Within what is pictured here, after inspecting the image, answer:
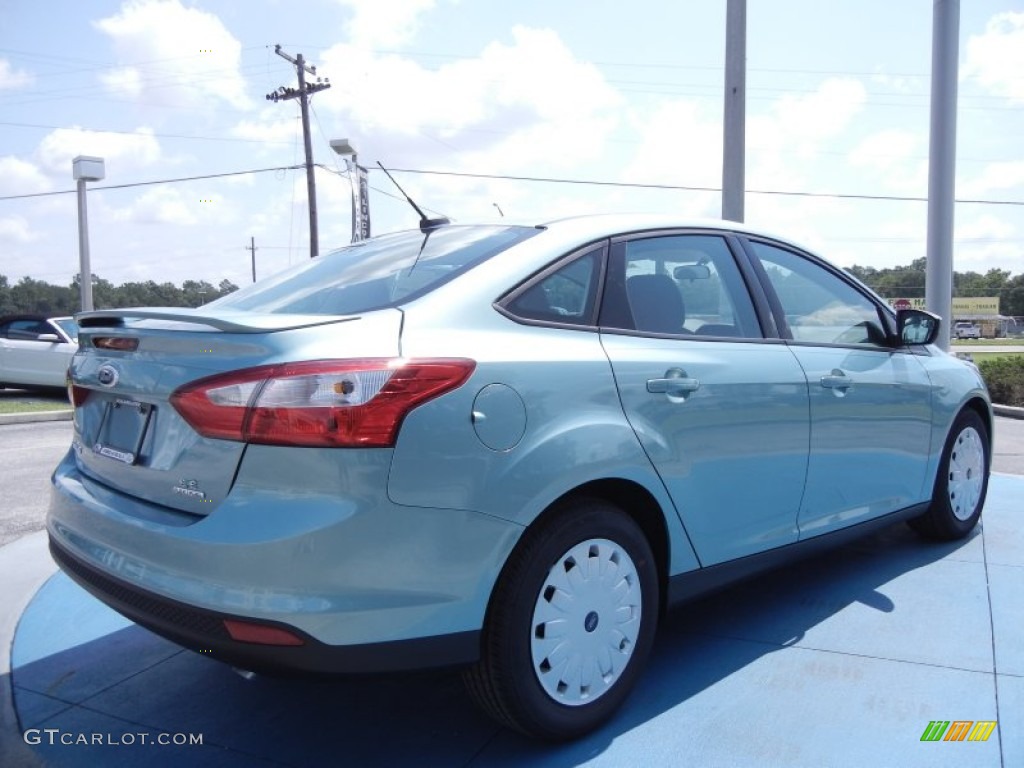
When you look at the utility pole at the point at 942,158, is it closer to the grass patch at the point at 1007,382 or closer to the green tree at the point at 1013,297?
the grass patch at the point at 1007,382

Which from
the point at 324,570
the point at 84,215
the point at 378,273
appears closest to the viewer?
the point at 324,570

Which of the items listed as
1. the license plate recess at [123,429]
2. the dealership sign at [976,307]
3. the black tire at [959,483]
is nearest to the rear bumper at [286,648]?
the license plate recess at [123,429]

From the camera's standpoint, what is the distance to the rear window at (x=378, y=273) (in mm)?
2682

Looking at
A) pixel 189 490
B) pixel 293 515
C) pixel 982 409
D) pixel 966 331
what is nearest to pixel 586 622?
pixel 293 515

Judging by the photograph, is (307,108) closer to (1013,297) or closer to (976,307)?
(976,307)

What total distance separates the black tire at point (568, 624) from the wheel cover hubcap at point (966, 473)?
2.63 meters

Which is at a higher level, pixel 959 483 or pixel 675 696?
pixel 959 483

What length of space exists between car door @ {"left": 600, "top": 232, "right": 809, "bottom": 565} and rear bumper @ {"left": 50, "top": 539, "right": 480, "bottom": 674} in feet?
3.08

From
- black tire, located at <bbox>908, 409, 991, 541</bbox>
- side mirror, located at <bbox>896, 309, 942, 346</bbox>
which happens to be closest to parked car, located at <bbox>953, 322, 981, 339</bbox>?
black tire, located at <bbox>908, 409, 991, 541</bbox>

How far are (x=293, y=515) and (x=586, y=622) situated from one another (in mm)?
1004

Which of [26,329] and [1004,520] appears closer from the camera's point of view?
[1004,520]

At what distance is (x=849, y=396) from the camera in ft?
12.0

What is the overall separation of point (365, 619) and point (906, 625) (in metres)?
2.54

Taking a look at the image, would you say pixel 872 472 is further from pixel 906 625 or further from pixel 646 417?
pixel 646 417
